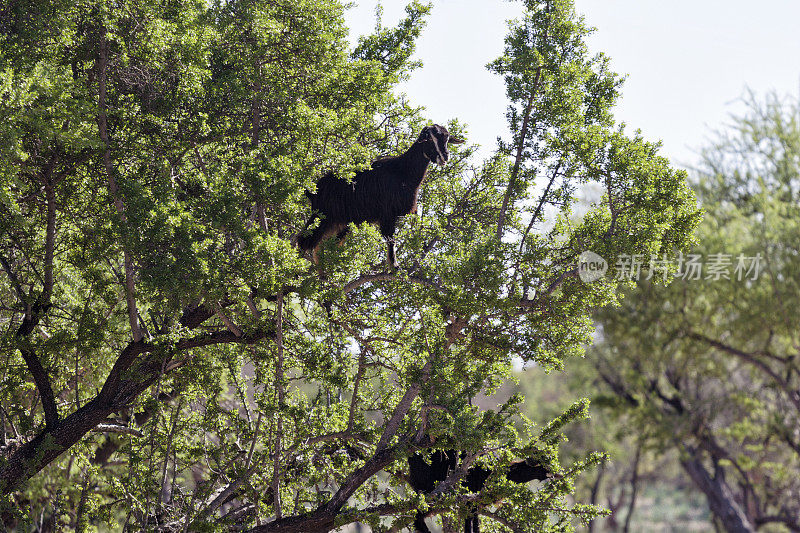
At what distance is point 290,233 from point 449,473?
3.14m

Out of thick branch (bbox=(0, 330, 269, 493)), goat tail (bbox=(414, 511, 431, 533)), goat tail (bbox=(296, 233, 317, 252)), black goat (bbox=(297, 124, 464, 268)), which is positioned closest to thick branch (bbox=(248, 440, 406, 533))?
goat tail (bbox=(414, 511, 431, 533))

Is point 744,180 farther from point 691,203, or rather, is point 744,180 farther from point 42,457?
point 42,457

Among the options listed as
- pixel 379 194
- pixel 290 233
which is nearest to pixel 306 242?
pixel 290 233

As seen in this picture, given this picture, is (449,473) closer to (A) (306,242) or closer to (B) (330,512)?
(B) (330,512)

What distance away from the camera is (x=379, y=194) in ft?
25.0

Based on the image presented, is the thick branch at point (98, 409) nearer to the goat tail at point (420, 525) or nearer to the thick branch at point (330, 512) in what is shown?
the thick branch at point (330, 512)

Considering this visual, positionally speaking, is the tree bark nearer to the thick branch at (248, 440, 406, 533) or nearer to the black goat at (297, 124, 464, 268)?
the thick branch at (248, 440, 406, 533)

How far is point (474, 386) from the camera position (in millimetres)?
7289

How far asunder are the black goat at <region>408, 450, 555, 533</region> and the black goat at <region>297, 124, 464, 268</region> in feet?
7.46

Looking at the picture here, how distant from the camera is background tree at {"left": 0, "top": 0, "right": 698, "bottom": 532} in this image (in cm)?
670

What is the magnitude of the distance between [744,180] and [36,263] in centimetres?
1799

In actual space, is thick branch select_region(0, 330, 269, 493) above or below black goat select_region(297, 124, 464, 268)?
below

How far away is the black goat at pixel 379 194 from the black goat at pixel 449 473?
2.27 m

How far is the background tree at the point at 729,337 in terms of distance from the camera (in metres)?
18.4
